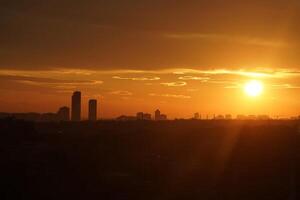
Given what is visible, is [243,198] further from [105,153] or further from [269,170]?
[105,153]

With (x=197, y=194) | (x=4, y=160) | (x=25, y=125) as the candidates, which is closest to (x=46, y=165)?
(x=4, y=160)

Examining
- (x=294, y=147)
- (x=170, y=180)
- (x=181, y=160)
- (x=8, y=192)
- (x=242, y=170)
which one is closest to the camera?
(x=8, y=192)

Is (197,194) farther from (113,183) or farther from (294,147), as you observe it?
(294,147)

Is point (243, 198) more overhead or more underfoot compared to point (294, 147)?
more underfoot

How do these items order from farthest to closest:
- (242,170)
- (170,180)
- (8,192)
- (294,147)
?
(294,147) < (242,170) < (170,180) < (8,192)

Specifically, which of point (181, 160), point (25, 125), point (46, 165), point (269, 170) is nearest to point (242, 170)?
point (269, 170)

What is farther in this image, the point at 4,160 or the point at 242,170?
the point at 242,170
